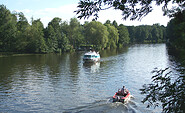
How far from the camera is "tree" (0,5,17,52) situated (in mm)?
71500

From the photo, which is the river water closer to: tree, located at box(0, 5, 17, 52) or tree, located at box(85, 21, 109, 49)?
tree, located at box(0, 5, 17, 52)

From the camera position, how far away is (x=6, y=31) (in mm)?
71312

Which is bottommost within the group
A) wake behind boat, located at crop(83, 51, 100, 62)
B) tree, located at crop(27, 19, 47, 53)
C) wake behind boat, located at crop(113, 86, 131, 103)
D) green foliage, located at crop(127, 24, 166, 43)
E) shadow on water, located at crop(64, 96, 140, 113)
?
shadow on water, located at crop(64, 96, 140, 113)

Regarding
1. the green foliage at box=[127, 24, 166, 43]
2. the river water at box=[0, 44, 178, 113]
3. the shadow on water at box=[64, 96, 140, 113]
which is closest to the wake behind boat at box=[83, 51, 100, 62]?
the river water at box=[0, 44, 178, 113]

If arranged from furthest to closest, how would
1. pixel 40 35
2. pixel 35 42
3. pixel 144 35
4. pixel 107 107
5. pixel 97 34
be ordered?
pixel 144 35 < pixel 97 34 < pixel 40 35 < pixel 35 42 < pixel 107 107

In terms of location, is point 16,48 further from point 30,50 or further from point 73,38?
point 73,38

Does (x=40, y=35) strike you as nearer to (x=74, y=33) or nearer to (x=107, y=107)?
(x=74, y=33)

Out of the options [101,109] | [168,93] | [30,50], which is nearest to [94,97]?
[101,109]

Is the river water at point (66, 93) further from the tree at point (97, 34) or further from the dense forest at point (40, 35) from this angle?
the tree at point (97, 34)

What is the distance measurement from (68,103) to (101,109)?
374 cm

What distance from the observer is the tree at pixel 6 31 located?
235ft

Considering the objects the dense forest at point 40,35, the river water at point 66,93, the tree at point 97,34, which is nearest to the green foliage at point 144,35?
the dense forest at point 40,35

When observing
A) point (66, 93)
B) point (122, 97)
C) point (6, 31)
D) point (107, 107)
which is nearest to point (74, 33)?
point (6, 31)

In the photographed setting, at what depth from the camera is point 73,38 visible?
96.6 meters
